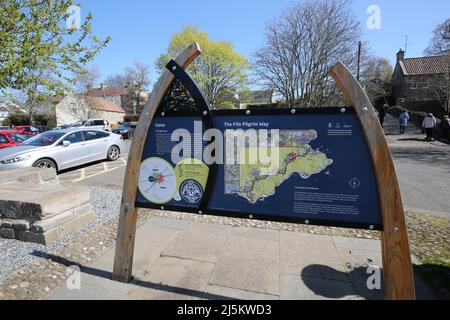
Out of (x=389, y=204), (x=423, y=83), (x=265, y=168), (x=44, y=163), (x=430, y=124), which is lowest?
(x=44, y=163)

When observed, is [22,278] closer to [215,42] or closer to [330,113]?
[330,113]

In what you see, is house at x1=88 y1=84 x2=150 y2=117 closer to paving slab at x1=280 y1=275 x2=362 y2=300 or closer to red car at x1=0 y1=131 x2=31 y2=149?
red car at x1=0 y1=131 x2=31 y2=149

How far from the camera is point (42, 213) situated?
3451 mm

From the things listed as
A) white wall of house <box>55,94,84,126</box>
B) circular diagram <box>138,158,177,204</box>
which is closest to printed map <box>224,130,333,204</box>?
circular diagram <box>138,158,177,204</box>

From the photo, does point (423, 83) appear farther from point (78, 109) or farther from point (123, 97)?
point (123, 97)

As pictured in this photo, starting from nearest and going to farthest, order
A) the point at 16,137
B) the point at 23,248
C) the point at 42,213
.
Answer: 1. the point at 23,248
2. the point at 42,213
3. the point at 16,137

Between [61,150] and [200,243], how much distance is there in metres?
7.10

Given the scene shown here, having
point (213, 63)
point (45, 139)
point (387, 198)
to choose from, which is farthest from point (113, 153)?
point (213, 63)

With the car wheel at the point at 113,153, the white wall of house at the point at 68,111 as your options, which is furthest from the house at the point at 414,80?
the white wall of house at the point at 68,111

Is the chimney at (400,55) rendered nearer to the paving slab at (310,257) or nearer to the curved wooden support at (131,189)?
the paving slab at (310,257)

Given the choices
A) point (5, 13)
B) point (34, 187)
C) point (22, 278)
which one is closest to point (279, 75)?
point (5, 13)

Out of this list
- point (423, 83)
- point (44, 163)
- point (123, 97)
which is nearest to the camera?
point (44, 163)

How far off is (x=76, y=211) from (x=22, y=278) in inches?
56.8

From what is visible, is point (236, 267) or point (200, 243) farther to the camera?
point (200, 243)
